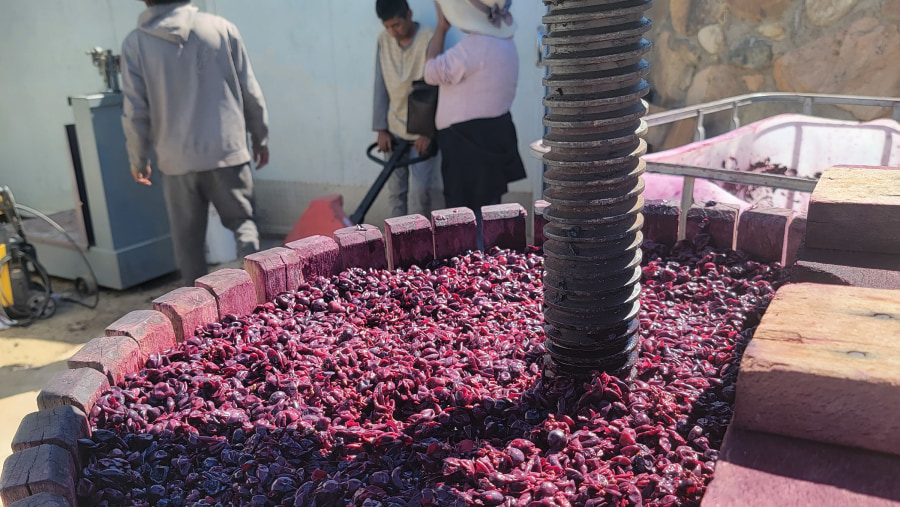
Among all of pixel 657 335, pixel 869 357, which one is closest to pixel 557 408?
pixel 657 335

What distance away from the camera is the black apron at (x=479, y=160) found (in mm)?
5047

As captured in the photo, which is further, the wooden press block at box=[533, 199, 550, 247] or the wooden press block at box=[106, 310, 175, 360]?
the wooden press block at box=[533, 199, 550, 247]

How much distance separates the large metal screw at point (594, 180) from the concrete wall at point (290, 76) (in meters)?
4.25

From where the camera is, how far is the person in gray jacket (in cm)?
451

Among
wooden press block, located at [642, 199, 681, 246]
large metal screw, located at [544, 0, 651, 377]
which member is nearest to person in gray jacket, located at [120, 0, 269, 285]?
wooden press block, located at [642, 199, 681, 246]

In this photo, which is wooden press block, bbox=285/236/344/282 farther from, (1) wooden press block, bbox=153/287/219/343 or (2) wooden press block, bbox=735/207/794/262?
(2) wooden press block, bbox=735/207/794/262

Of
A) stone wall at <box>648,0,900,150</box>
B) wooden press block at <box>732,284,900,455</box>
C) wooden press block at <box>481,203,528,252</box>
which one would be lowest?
wooden press block at <box>481,203,528,252</box>

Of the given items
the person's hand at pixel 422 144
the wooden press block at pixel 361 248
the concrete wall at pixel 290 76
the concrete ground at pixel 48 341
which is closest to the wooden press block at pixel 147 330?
the wooden press block at pixel 361 248

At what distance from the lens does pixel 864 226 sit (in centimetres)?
166

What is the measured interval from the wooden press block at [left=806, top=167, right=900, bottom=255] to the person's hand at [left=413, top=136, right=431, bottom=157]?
4.05 metres

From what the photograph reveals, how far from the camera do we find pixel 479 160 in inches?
200

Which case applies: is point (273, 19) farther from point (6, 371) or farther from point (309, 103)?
point (6, 371)

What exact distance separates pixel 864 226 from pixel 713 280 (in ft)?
2.15

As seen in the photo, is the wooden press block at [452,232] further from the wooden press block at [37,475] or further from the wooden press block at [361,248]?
the wooden press block at [37,475]
